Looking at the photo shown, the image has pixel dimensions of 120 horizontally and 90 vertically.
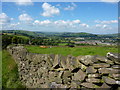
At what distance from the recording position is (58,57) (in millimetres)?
6934

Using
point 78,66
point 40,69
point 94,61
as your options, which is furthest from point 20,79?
point 94,61

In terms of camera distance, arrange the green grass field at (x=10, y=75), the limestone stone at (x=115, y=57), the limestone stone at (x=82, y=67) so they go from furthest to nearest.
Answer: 1. the green grass field at (x=10, y=75)
2. the limestone stone at (x=82, y=67)
3. the limestone stone at (x=115, y=57)

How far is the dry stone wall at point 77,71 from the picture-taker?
17.4 feet

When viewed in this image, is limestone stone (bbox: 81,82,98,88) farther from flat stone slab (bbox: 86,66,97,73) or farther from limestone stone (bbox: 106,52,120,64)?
limestone stone (bbox: 106,52,120,64)

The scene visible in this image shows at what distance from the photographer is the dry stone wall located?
5297 mm

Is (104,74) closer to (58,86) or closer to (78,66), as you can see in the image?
(78,66)

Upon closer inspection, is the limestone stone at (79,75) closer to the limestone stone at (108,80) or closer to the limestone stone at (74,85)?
the limestone stone at (74,85)

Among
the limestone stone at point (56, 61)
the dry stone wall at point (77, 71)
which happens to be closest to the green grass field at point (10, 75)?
the dry stone wall at point (77, 71)

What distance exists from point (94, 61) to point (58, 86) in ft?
7.09

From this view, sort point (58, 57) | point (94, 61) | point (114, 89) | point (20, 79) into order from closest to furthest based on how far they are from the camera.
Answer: point (114, 89), point (94, 61), point (58, 57), point (20, 79)

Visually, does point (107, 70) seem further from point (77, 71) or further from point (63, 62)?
point (63, 62)

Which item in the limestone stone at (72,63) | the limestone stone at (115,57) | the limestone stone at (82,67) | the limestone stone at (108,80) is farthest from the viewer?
the limestone stone at (72,63)

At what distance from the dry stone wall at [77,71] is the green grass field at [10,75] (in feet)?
5.81

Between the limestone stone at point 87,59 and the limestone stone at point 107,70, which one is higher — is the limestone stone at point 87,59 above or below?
above
